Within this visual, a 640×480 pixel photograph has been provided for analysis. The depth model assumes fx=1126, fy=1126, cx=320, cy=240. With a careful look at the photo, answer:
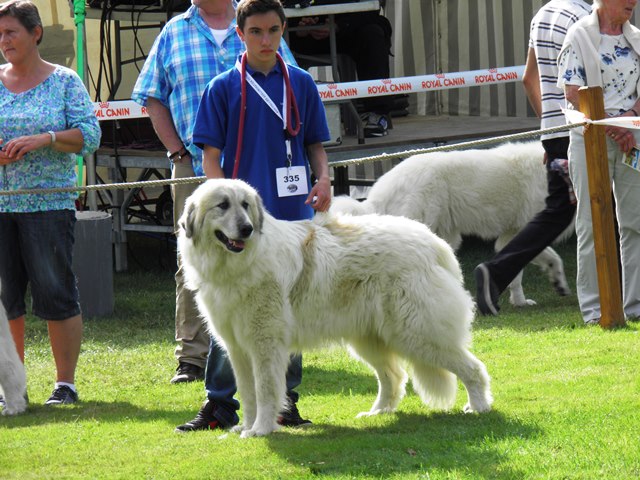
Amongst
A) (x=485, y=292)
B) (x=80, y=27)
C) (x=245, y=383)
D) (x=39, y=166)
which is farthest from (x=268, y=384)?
(x=80, y=27)

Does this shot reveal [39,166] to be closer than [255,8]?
No

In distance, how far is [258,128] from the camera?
16.9 ft

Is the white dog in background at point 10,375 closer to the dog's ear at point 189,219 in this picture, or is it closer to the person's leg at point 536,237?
the dog's ear at point 189,219

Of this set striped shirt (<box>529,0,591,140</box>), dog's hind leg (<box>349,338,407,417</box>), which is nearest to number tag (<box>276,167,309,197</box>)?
dog's hind leg (<box>349,338,407,417</box>)

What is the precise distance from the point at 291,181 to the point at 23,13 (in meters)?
1.90

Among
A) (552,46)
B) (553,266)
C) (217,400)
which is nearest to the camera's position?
(217,400)

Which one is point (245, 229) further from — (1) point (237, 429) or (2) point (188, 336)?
(2) point (188, 336)

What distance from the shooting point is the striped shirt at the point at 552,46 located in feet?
24.5

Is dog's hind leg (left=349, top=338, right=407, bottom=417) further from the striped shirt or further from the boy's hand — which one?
the striped shirt

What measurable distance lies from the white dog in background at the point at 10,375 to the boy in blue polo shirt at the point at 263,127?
5.33ft

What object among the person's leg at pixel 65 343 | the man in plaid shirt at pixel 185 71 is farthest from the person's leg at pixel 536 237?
the person's leg at pixel 65 343

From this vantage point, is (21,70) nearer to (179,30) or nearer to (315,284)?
(179,30)

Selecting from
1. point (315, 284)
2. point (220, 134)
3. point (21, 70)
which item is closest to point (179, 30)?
point (21, 70)

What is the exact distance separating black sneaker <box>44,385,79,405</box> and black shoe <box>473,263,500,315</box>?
9.87ft
